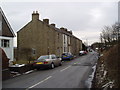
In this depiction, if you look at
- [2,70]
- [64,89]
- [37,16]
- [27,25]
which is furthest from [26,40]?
[64,89]

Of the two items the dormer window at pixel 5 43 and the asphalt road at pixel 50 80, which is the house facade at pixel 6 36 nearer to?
→ the dormer window at pixel 5 43

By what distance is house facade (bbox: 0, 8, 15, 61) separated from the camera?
21281 mm

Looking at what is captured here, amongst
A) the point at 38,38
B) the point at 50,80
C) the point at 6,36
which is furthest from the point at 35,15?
the point at 50,80

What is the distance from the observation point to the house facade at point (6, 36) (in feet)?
69.8

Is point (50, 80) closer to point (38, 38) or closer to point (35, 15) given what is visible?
point (38, 38)

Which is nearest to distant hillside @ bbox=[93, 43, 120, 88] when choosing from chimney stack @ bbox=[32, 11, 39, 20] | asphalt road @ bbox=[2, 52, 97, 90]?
asphalt road @ bbox=[2, 52, 97, 90]

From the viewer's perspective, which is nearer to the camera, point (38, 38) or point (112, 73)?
point (112, 73)

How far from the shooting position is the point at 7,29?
73.7ft

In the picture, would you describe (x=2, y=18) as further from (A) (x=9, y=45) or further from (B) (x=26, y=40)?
(B) (x=26, y=40)

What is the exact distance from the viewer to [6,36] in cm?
2191

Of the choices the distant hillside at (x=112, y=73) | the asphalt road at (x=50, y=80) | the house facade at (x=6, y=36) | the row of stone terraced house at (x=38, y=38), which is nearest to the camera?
the distant hillside at (x=112, y=73)

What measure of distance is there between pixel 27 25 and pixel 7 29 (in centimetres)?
1012

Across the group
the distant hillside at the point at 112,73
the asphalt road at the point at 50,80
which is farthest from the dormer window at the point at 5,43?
the distant hillside at the point at 112,73

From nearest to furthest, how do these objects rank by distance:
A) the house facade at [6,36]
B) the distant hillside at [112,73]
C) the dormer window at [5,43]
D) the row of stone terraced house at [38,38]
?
the distant hillside at [112,73]
the house facade at [6,36]
the dormer window at [5,43]
the row of stone terraced house at [38,38]
